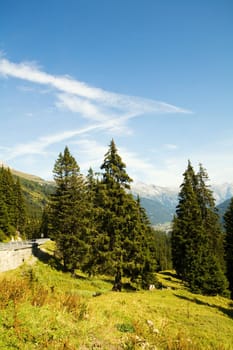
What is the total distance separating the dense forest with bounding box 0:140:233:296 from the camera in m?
25.9

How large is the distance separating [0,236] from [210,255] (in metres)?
41.4

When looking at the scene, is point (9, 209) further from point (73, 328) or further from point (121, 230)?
point (73, 328)

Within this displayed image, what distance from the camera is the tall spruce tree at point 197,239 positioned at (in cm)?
3409

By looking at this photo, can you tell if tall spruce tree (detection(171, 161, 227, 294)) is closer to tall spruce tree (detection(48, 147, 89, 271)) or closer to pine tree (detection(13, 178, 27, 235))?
tall spruce tree (detection(48, 147, 89, 271))

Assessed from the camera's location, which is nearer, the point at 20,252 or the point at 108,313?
the point at 108,313

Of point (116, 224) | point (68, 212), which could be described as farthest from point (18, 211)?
point (116, 224)

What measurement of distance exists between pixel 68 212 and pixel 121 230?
42.7ft

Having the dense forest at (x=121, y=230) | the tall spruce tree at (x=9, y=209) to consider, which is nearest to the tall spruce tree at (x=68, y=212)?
the dense forest at (x=121, y=230)

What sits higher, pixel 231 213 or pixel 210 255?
pixel 231 213

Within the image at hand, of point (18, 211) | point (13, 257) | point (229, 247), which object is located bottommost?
point (13, 257)

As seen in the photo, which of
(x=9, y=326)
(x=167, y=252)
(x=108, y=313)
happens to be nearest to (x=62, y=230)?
Result: (x=108, y=313)

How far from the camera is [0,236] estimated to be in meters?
56.3

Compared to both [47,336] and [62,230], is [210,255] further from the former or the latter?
[47,336]

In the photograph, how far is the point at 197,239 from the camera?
38.3 meters
